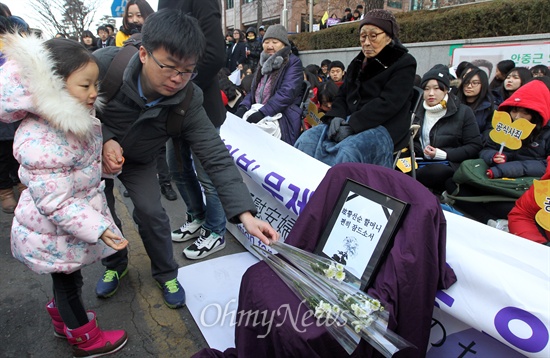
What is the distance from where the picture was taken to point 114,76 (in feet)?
6.34

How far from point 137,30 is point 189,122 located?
5.76 feet

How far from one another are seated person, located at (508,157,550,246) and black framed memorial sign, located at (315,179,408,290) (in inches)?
39.6

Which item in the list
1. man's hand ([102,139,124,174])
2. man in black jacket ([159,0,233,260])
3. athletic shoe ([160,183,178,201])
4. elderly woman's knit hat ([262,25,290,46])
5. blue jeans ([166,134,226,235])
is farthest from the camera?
athletic shoe ([160,183,178,201])

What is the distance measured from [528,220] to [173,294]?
211 centimetres

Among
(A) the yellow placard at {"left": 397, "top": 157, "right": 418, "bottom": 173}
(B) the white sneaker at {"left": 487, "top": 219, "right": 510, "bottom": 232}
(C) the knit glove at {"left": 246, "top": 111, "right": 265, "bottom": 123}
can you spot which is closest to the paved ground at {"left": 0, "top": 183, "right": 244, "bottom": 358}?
(C) the knit glove at {"left": 246, "top": 111, "right": 265, "bottom": 123}

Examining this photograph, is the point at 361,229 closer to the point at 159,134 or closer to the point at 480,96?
the point at 159,134

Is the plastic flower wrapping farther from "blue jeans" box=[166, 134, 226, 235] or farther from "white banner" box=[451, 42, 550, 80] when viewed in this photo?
"white banner" box=[451, 42, 550, 80]

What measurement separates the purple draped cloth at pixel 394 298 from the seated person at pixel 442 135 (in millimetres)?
2044

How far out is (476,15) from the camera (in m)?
8.29

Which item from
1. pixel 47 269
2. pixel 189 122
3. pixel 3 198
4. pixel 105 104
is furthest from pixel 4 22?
pixel 47 269

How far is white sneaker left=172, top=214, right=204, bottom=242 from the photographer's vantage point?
3072mm

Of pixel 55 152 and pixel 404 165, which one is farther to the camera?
pixel 404 165

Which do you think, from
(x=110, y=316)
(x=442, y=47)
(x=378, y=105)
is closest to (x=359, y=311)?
(x=110, y=316)

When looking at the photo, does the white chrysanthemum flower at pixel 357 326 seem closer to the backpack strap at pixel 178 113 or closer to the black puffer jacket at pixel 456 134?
the backpack strap at pixel 178 113
